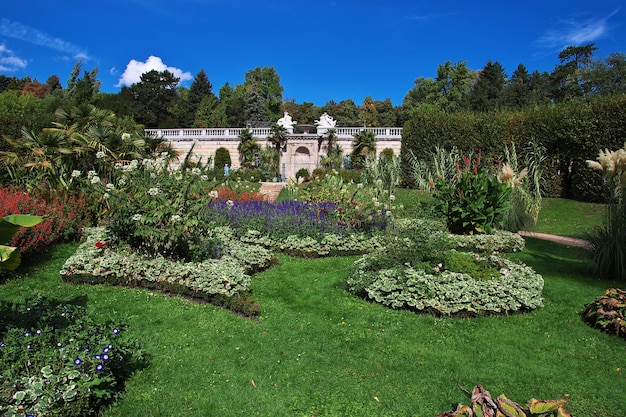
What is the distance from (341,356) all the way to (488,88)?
48045mm

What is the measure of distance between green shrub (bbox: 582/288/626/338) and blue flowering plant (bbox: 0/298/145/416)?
4.60 m

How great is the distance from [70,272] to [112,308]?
1293 millimetres

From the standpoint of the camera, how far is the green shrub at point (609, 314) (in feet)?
13.8

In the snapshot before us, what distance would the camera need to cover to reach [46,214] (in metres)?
6.55

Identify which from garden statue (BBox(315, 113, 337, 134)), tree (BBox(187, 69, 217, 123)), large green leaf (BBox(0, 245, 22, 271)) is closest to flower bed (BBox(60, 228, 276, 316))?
large green leaf (BBox(0, 245, 22, 271))

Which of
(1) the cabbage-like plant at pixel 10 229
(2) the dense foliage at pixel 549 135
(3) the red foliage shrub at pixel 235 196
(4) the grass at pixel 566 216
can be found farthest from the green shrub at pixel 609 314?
(2) the dense foliage at pixel 549 135

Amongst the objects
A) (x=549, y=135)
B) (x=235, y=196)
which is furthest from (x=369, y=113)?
(x=235, y=196)

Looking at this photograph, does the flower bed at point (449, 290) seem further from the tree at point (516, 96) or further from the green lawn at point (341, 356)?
the tree at point (516, 96)

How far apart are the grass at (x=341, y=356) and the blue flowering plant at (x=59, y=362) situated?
24 centimetres

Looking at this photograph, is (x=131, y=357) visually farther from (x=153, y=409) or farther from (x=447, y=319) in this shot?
(x=447, y=319)

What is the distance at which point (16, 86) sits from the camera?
48.7 m

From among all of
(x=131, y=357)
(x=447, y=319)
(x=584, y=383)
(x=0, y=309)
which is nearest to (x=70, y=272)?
(x=0, y=309)

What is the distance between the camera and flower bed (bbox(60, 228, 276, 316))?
5109 millimetres

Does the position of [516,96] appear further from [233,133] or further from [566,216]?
[566,216]
